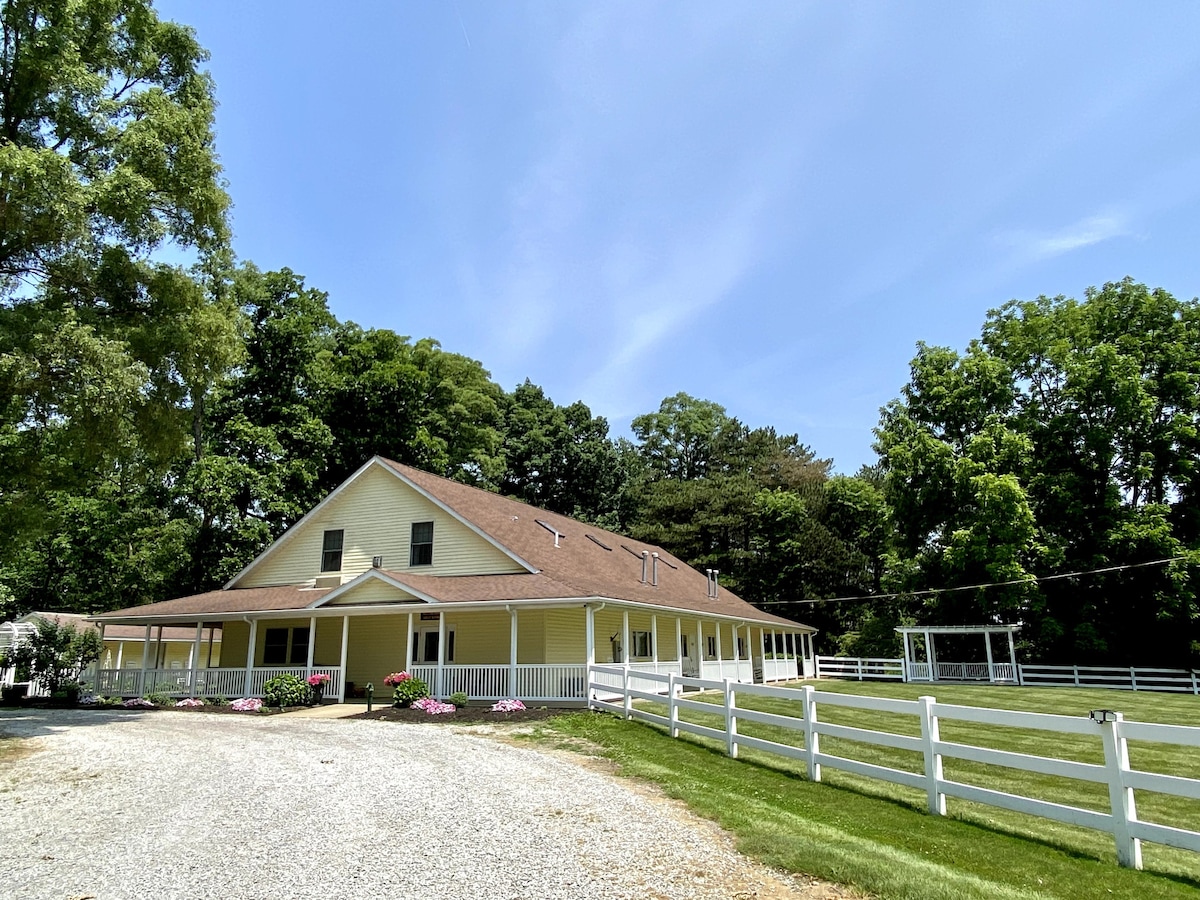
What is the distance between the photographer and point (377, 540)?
22.0 meters

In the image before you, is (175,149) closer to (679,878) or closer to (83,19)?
(83,19)

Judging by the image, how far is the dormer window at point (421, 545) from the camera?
2119 centimetres

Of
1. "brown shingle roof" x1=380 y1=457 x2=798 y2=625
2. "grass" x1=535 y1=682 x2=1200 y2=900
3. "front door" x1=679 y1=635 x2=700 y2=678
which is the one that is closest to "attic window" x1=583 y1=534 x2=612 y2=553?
"brown shingle roof" x1=380 y1=457 x2=798 y2=625

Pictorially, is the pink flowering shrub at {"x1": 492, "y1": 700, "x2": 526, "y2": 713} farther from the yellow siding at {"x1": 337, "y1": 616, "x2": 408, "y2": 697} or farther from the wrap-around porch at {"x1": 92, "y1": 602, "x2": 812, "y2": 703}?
the yellow siding at {"x1": 337, "y1": 616, "x2": 408, "y2": 697}

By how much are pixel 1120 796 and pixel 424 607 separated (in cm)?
1469

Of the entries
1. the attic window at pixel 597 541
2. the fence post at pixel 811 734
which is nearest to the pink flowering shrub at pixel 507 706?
the fence post at pixel 811 734

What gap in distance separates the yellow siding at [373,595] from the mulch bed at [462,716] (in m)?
2.98

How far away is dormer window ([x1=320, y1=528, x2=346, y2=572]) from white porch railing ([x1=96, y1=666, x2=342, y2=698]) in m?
3.51

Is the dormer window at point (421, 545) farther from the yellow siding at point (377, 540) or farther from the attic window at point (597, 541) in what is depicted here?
the attic window at point (597, 541)

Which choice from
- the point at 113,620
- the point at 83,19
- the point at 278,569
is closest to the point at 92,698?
the point at 113,620

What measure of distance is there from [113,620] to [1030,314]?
130 feet

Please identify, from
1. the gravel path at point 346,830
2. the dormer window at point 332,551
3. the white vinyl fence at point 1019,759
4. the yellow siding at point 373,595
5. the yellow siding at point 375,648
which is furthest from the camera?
the dormer window at point 332,551

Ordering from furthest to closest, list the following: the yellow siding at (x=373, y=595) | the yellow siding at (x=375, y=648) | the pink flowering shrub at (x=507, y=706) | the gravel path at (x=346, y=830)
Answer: the yellow siding at (x=375, y=648) < the yellow siding at (x=373, y=595) < the pink flowering shrub at (x=507, y=706) < the gravel path at (x=346, y=830)

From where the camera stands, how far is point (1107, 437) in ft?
103
